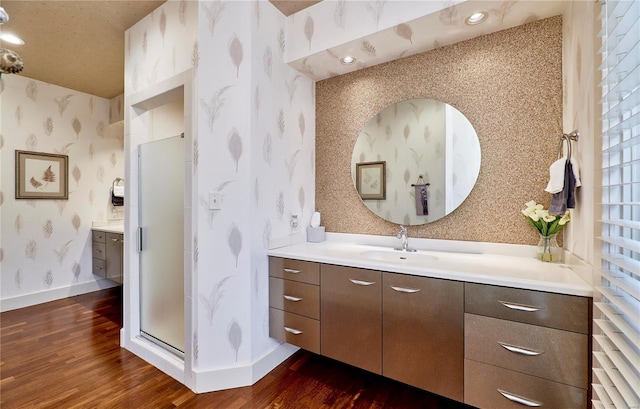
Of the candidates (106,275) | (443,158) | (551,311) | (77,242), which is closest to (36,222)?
(77,242)

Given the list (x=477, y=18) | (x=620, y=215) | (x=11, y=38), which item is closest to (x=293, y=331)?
(x=620, y=215)

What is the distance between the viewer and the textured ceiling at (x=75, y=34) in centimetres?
210

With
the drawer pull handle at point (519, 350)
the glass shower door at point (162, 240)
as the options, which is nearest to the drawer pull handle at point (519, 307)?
the drawer pull handle at point (519, 350)

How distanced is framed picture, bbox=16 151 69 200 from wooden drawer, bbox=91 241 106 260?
2.24 ft

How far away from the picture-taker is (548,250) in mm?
1599

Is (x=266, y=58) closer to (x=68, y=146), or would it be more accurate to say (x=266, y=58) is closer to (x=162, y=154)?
(x=162, y=154)

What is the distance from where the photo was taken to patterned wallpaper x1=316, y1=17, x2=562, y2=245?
5.61 feet

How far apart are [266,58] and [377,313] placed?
5.99 ft

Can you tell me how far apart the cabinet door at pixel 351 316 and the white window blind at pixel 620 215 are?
0.90m

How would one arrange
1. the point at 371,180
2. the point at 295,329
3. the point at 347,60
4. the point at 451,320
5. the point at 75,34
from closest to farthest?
the point at 451,320, the point at 295,329, the point at 347,60, the point at 371,180, the point at 75,34

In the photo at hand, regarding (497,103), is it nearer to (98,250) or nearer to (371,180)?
(371,180)

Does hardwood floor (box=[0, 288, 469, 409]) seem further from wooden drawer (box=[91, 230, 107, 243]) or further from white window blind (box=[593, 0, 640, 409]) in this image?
wooden drawer (box=[91, 230, 107, 243])

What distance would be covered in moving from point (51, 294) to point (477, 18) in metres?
4.96

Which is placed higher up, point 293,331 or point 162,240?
point 162,240
